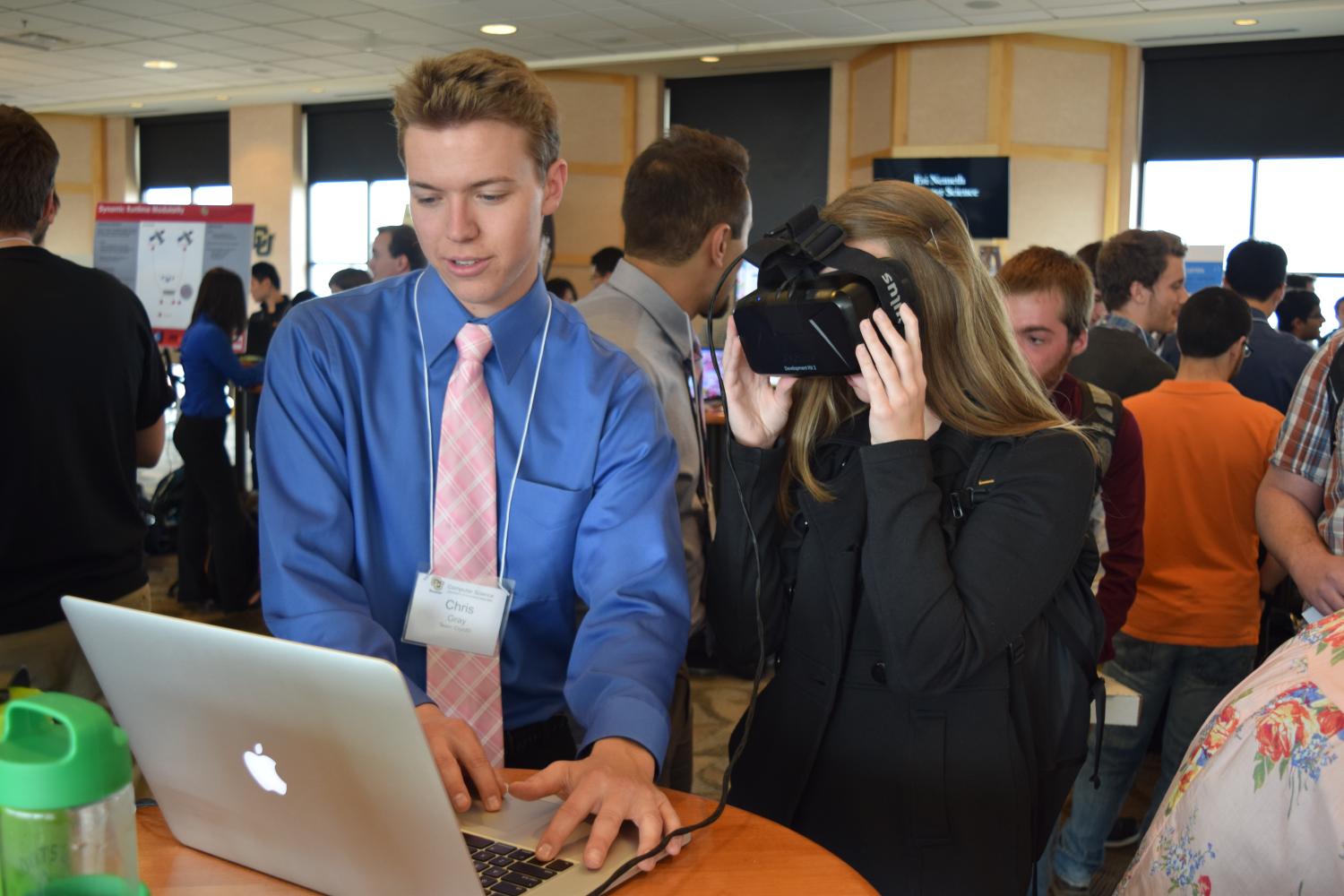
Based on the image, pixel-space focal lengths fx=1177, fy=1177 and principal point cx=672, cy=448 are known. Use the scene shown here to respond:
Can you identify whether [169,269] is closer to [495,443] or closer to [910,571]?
[495,443]

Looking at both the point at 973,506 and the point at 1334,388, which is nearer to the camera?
the point at 973,506

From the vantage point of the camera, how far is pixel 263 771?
3.07 feet

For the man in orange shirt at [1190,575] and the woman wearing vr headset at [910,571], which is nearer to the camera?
the woman wearing vr headset at [910,571]

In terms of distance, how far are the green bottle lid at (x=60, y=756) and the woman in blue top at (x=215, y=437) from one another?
477 centimetres

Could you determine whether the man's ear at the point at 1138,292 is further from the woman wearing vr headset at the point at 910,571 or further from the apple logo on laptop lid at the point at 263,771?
the apple logo on laptop lid at the point at 263,771

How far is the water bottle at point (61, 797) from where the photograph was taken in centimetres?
63

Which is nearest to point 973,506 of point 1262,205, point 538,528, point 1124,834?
point 538,528

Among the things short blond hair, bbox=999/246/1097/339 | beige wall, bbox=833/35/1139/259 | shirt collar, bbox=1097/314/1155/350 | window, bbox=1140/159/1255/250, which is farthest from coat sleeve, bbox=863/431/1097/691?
window, bbox=1140/159/1255/250

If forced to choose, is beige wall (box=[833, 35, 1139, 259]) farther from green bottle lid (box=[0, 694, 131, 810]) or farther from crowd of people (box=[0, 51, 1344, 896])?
green bottle lid (box=[0, 694, 131, 810])

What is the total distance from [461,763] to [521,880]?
0.18m

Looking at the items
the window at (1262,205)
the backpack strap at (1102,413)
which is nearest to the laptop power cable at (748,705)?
the backpack strap at (1102,413)

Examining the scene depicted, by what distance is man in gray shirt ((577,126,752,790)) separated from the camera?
2.22 metres

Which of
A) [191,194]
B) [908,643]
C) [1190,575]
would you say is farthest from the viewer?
[191,194]

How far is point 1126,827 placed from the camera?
3268 mm
